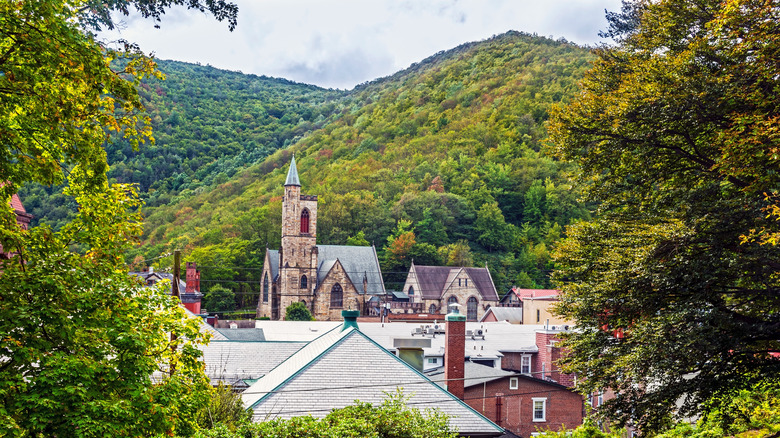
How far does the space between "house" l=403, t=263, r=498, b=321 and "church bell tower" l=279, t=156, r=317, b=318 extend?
14684mm

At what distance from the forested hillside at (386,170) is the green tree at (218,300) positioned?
6969 mm

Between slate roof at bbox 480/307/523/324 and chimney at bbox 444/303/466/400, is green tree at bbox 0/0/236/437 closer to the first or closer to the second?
chimney at bbox 444/303/466/400

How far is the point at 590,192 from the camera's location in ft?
63.9

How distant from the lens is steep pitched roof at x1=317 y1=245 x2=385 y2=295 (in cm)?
8506

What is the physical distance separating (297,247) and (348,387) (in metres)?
67.2

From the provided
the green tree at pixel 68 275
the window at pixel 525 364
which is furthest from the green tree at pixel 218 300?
the green tree at pixel 68 275

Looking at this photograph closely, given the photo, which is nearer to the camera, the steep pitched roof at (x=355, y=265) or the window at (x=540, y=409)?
the window at (x=540, y=409)

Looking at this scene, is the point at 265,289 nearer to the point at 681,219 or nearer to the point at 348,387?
the point at 348,387

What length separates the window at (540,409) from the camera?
90.7 feet

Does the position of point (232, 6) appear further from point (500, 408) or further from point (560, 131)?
point (500, 408)

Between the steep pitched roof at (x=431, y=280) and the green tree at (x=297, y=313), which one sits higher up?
the steep pitched roof at (x=431, y=280)

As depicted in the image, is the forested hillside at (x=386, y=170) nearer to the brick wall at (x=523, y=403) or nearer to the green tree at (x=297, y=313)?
the green tree at (x=297, y=313)

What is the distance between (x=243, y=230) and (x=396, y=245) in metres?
24.9

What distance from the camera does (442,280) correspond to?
297 ft
